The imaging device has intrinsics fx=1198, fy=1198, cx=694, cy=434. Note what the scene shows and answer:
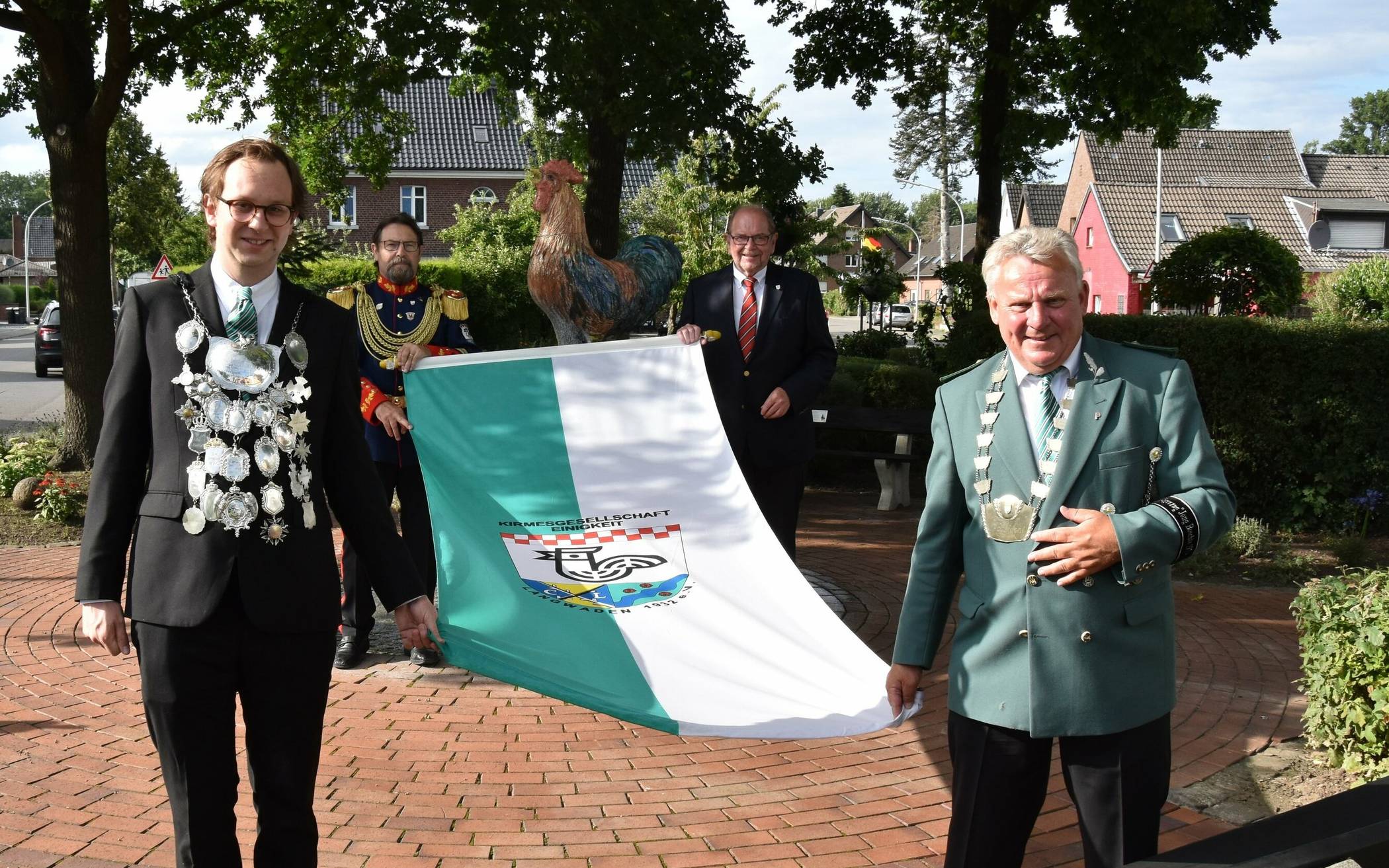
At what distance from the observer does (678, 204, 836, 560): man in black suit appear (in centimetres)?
628

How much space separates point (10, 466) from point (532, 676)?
29.9 feet

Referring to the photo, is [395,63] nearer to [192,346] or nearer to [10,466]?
[10,466]

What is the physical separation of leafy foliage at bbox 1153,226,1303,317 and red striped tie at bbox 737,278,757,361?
507 inches

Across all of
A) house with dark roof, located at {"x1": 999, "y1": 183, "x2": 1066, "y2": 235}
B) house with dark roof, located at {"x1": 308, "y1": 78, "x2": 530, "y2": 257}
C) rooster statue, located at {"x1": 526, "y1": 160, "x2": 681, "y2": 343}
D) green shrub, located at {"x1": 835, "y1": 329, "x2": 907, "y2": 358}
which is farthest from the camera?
house with dark roof, located at {"x1": 999, "y1": 183, "x2": 1066, "y2": 235}

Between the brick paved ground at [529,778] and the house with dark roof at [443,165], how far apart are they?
46049 millimetres

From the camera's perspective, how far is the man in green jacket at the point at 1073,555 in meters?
2.68

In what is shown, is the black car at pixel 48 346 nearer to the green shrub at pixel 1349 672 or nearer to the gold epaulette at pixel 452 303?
the gold epaulette at pixel 452 303

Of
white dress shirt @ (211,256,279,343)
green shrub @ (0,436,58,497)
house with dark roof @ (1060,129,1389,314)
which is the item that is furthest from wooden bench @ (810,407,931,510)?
house with dark roof @ (1060,129,1389,314)

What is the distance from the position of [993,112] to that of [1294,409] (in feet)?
22.8

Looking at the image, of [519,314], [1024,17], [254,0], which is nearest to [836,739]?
[254,0]

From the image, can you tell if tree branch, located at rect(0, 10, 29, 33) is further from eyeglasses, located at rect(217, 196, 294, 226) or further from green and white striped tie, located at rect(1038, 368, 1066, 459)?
green and white striped tie, located at rect(1038, 368, 1066, 459)

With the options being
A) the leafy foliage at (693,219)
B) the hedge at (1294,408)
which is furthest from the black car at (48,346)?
the hedge at (1294,408)

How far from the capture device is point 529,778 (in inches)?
193

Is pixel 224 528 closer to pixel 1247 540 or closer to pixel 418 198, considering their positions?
pixel 1247 540
